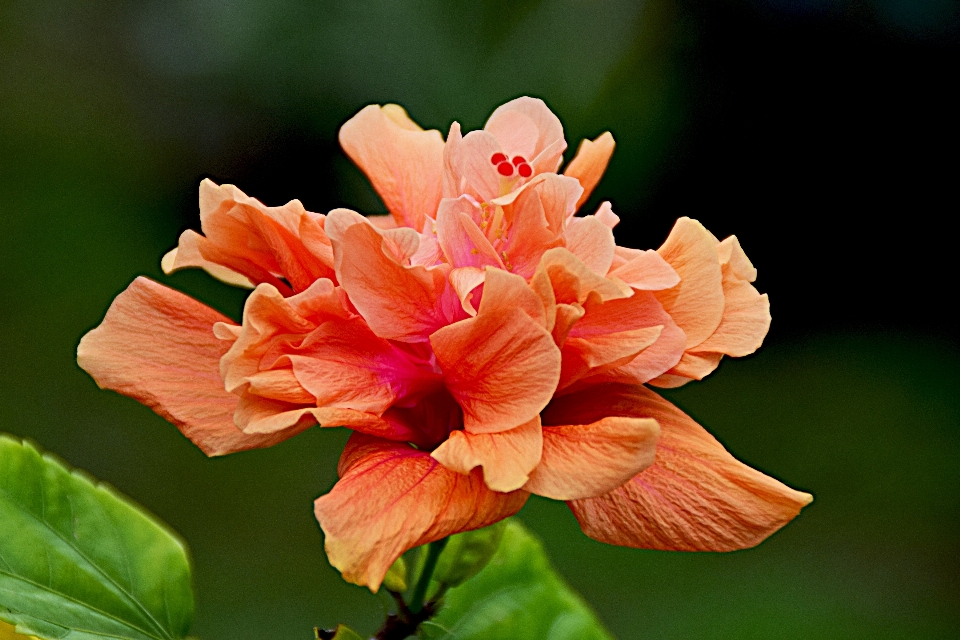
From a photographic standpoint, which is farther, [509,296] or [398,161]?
[398,161]

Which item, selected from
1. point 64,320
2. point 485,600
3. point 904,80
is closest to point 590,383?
point 485,600

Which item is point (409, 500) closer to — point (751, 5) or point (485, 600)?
point (485, 600)

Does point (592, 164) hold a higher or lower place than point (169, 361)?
higher

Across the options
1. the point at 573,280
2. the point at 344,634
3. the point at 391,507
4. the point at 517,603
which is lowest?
the point at 517,603

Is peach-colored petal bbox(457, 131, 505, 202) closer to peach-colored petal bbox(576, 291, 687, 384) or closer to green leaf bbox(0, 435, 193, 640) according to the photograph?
peach-colored petal bbox(576, 291, 687, 384)

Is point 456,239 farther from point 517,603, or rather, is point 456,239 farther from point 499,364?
point 517,603

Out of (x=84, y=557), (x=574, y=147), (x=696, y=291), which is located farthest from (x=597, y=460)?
(x=574, y=147)
